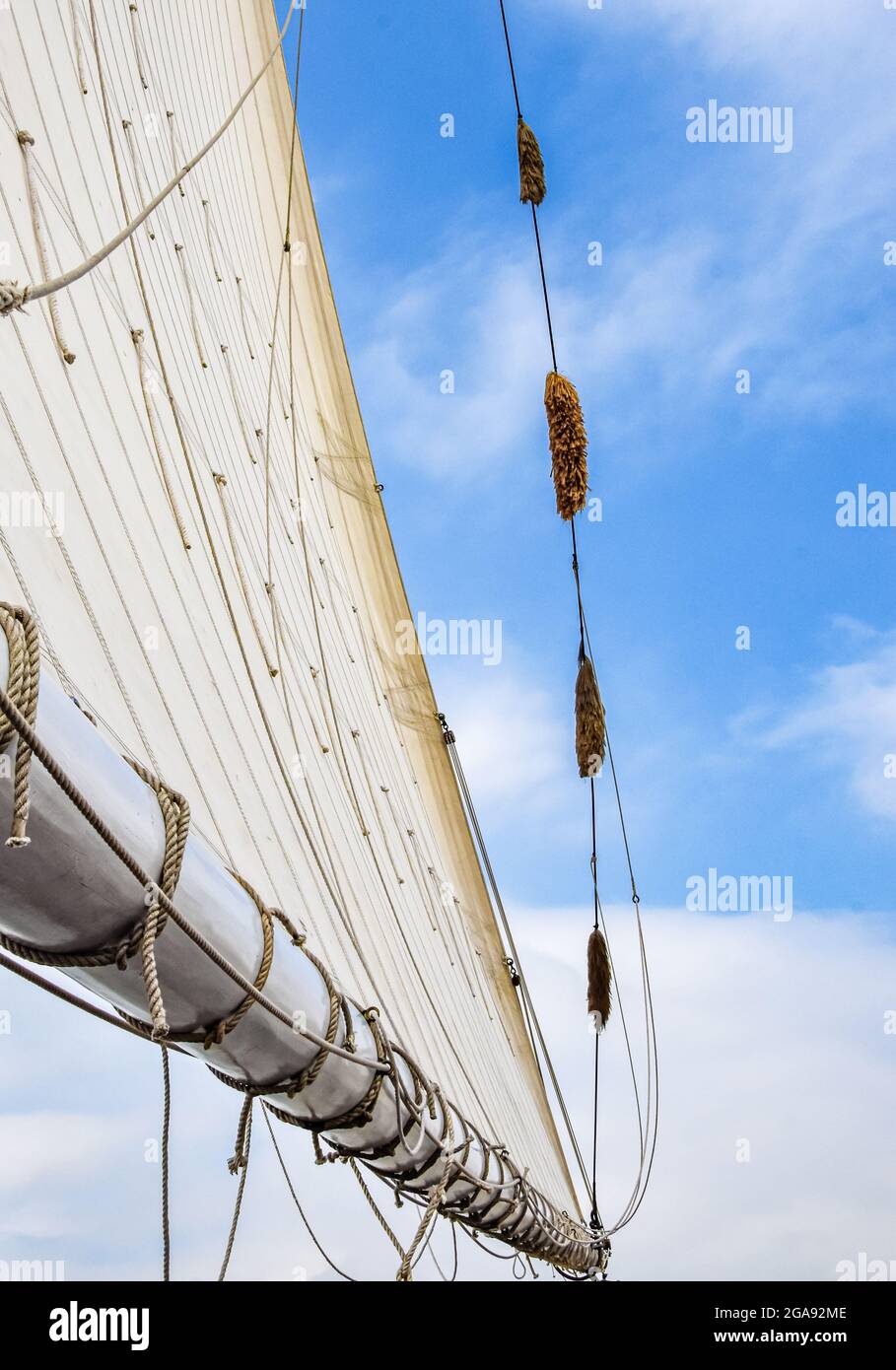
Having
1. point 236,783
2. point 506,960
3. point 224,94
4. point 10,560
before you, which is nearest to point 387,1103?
point 236,783

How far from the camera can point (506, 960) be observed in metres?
5.92

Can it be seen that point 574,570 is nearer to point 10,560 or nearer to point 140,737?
point 140,737

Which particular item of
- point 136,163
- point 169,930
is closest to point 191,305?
point 136,163

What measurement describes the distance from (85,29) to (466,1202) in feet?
10.2

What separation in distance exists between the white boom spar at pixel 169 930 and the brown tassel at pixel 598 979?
11.9ft

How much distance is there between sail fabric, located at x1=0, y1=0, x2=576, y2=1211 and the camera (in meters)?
1.90

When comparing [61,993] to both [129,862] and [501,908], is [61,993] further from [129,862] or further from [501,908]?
[501,908]

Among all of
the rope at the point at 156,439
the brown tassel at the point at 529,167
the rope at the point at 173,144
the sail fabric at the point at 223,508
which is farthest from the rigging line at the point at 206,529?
the brown tassel at the point at 529,167

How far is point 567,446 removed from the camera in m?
3.04

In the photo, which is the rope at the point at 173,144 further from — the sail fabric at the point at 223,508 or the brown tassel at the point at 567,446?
the brown tassel at the point at 567,446

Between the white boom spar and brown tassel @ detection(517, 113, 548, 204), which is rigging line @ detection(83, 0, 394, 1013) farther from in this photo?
brown tassel @ detection(517, 113, 548, 204)

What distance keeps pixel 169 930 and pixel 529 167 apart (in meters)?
2.64

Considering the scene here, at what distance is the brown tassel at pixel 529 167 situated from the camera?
333 cm
